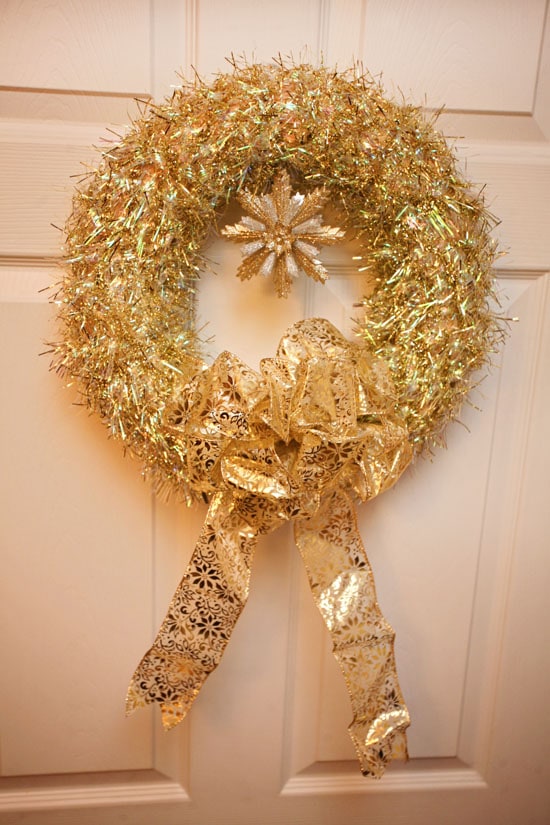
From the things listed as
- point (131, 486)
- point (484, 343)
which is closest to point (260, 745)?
point (131, 486)

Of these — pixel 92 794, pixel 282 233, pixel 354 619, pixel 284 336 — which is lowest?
pixel 92 794

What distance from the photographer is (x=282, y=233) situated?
28.2 inches

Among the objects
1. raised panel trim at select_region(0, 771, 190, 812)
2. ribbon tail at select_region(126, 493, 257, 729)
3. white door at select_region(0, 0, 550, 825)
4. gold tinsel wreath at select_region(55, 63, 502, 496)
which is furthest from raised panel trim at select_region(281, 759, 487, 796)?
gold tinsel wreath at select_region(55, 63, 502, 496)

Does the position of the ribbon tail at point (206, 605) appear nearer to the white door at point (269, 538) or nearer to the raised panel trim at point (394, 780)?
the white door at point (269, 538)

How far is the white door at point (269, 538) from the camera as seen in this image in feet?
2.42

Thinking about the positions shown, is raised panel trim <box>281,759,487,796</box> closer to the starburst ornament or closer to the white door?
the white door

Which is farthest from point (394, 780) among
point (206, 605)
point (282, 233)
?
point (282, 233)

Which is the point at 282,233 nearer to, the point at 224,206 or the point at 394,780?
the point at 224,206

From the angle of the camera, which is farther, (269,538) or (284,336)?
(269,538)

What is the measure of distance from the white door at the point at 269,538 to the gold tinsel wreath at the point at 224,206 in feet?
0.26

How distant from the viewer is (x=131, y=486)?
84 cm

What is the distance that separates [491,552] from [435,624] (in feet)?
0.44

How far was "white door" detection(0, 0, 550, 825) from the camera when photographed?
29.0 inches

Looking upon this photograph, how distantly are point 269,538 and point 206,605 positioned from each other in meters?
0.16
